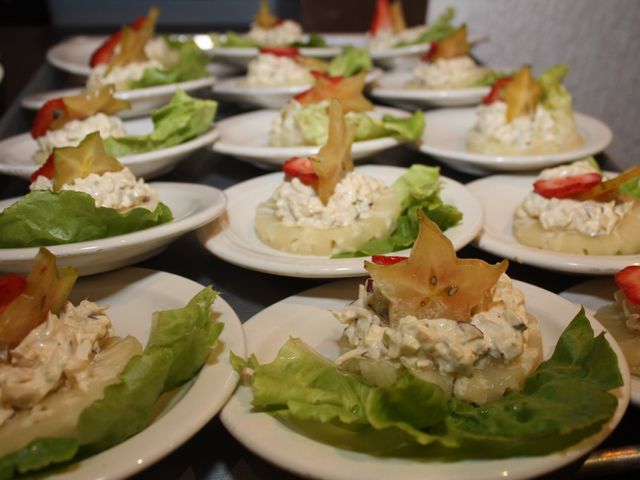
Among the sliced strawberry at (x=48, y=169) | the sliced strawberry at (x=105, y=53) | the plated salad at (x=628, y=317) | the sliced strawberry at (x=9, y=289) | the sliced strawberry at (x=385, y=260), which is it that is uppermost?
the sliced strawberry at (x=105, y=53)

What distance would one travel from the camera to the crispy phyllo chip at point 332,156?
7.19 feet

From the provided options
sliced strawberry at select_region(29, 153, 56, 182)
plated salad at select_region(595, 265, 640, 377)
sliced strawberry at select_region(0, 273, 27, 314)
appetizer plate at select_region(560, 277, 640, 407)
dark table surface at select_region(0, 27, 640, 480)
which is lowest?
dark table surface at select_region(0, 27, 640, 480)

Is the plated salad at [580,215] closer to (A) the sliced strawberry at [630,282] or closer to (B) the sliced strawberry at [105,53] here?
(A) the sliced strawberry at [630,282]

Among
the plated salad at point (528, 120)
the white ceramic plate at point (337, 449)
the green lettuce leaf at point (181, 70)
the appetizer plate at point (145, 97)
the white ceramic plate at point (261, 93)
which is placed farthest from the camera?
the green lettuce leaf at point (181, 70)

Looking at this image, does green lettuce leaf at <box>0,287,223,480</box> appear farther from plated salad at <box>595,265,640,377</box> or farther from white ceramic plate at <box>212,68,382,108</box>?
white ceramic plate at <box>212,68,382,108</box>

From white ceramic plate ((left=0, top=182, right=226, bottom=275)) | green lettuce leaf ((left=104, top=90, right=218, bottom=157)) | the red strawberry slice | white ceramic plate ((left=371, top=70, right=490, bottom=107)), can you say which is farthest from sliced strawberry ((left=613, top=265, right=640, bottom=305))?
white ceramic plate ((left=371, top=70, right=490, bottom=107))

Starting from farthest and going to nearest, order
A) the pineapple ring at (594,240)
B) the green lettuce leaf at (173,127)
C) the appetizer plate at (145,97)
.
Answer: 1. the appetizer plate at (145,97)
2. the green lettuce leaf at (173,127)
3. the pineapple ring at (594,240)

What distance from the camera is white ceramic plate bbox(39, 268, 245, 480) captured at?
1.18 m

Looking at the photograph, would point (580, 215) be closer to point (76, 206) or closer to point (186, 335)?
point (186, 335)

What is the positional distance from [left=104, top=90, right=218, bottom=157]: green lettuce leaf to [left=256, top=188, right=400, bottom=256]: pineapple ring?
0.81 m

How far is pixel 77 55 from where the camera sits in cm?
498

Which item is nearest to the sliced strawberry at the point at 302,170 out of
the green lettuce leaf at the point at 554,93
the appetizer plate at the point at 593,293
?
the appetizer plate at the point at 593,293

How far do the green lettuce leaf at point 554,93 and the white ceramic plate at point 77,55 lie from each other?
2.63m

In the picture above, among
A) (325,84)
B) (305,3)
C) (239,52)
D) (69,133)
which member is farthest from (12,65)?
(305,3)
